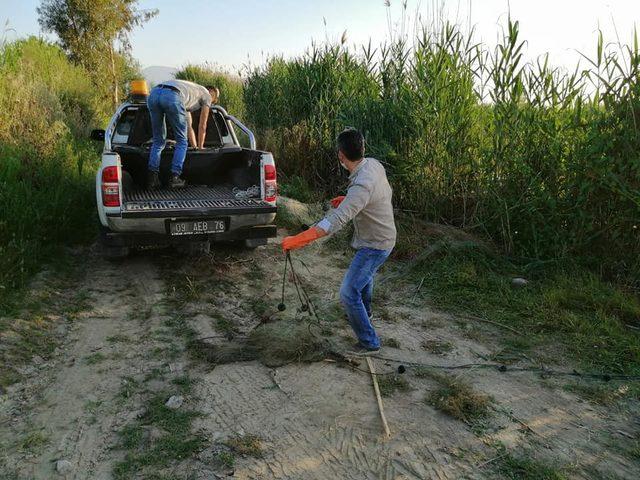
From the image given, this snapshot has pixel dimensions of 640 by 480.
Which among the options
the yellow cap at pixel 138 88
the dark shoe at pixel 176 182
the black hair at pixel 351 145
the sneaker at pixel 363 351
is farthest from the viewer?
the yellow cap at pixel 138 88

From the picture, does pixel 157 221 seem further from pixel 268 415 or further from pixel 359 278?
pixel 268 415

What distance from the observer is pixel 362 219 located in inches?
151

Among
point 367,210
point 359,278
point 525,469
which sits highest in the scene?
point 367,210

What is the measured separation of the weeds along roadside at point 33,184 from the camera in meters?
5.37

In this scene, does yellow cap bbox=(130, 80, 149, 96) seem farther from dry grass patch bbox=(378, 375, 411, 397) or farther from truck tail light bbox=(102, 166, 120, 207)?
dry grass patch bbox=(378, 375, 411, 397)

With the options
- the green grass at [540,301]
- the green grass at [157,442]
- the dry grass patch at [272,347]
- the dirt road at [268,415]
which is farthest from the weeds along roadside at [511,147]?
the green grass at [157,442]

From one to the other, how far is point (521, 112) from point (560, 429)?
4.01 meters

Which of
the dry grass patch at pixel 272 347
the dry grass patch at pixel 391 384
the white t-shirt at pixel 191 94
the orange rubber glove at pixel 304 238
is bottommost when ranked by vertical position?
the dry grass patch at pixel 391 384

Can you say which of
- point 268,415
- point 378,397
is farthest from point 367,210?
point 268,415

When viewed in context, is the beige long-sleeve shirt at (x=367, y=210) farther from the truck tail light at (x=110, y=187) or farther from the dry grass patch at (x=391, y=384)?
the truck tail light at (x=110, y=187)

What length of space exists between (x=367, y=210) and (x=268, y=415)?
161 cm

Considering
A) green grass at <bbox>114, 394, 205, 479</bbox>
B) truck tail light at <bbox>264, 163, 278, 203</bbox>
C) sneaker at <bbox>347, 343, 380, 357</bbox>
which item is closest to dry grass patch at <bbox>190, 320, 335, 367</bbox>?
sneaker at <bbox>347, 343, 380, 357</bbox>

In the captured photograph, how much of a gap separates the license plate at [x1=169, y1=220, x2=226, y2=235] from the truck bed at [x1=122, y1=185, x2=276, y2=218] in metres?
0.10

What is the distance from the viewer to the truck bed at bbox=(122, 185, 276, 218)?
521 cm
